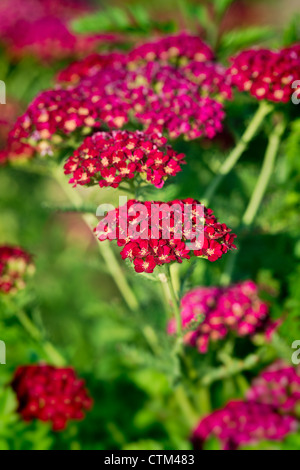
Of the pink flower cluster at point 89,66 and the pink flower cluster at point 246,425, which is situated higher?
the pink flower cluster at point 89,66

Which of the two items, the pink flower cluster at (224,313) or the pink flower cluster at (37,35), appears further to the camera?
the pink flower cluster at (37,35)

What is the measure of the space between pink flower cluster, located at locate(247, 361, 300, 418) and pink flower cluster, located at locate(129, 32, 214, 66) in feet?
4.53

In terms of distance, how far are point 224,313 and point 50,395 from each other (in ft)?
2.53

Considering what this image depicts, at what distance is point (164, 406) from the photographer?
229 centimetres

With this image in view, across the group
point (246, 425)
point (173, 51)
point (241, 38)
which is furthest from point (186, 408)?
point (241, 38)

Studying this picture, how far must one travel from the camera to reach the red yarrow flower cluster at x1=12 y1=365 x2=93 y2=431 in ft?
5.93

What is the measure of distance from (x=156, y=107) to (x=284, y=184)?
2.55ft

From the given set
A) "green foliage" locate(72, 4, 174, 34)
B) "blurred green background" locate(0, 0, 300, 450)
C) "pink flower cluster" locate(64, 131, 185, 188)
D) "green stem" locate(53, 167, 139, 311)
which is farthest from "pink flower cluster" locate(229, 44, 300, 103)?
"green stem" locate(53, 167, 139, 311)

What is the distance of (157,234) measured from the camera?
4.13 ft

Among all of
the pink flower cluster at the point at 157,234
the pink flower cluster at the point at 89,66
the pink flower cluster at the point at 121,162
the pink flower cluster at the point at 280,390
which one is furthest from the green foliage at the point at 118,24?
the pink flower cluster at the point at 280,390

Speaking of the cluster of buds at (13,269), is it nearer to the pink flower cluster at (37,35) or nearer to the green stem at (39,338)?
the green stem at (39,338)

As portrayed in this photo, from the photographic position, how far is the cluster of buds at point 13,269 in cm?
196

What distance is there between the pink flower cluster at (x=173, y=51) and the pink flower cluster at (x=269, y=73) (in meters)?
0.34

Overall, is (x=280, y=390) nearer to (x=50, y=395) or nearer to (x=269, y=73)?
(x=50, y=395)
